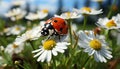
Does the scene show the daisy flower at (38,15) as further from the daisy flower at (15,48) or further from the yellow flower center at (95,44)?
the yellow flower center at (95,44)

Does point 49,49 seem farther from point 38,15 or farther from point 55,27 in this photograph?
point 38,15

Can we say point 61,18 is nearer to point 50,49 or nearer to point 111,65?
point 50,49

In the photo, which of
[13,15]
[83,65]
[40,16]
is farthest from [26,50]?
[13,15]

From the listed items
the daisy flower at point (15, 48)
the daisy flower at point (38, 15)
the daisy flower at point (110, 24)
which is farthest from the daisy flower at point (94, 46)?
the daisy flower at point (38, 15)

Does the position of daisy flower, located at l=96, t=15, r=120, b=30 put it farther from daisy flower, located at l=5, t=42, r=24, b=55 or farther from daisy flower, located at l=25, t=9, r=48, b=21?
daisy flower, located at l=25, t=9, r=48, b=21

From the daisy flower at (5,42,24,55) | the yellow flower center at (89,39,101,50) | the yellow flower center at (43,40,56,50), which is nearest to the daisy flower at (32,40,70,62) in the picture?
the yellow flower center at (43,40,56,50)

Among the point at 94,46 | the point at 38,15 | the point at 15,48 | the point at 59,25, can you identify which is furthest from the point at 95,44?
the point at 38,15
